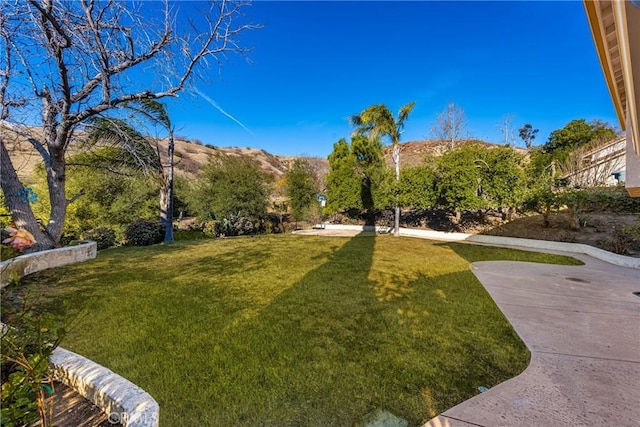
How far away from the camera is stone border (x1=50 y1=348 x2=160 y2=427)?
159cm

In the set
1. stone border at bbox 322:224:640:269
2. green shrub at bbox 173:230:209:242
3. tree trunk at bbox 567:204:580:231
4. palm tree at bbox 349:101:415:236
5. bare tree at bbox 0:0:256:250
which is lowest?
green shrub at bbox 173:230:209:242

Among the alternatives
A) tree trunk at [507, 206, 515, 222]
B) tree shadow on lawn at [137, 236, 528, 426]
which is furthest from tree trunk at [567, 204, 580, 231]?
tree shadow on lawn at [137, 236, 528, 426]

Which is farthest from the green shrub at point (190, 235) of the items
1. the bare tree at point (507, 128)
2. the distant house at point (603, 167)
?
the bare tree at point (507, 128)

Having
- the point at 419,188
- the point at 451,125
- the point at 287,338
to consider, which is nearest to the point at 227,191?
the point at 419,188

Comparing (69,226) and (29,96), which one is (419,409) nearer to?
(29,96)

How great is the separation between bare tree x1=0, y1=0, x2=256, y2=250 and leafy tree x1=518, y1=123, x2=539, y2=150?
143ft

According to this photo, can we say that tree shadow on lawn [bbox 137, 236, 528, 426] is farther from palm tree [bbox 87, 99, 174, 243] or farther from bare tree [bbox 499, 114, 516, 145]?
bare tree [bbox 499, 114, 516, 145]

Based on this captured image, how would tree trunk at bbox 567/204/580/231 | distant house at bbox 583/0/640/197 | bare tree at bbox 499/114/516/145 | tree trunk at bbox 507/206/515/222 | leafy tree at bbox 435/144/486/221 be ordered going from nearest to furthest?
distant house at bbox 583/0/640/197, tree trunk at bbox 567/204/580/231, leafy tree at bbox 435/144/486/221, tree trunk at bbox 507/206/515/222, bare tree at bbox 499/114/516/145

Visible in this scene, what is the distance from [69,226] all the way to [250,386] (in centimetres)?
1352

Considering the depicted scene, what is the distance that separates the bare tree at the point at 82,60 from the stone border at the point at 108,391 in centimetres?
520

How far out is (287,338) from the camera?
3.25m

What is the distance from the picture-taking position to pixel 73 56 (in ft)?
17.3

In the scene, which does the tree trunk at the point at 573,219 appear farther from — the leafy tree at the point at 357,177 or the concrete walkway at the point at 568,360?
the leafy tree at the point at 357,177

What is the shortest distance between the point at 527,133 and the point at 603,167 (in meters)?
27.7
